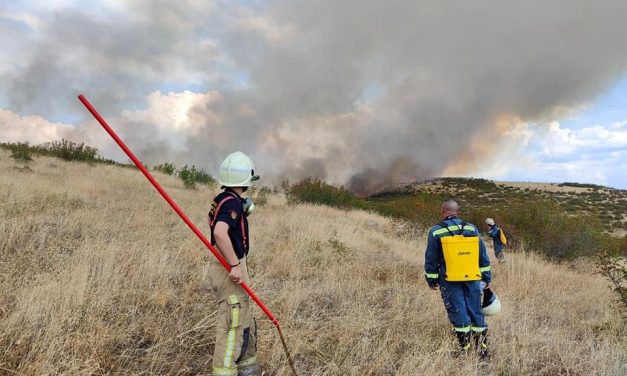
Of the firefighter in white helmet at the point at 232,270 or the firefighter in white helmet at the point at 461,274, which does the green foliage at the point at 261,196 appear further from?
the firefighter in white helmet at the point at 232,270

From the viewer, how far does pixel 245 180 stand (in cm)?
337

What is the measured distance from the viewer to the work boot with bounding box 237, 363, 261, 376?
136 inches

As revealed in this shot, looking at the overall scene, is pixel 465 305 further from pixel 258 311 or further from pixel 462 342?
pixel 258 311

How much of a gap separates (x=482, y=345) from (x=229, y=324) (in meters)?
3.01

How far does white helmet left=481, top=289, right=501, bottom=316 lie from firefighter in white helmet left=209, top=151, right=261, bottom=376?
298 centimetres

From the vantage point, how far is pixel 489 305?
471 centimetres

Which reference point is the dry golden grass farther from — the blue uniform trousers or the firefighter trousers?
the firefighter trousers

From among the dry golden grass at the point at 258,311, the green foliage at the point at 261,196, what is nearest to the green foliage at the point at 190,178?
the green foliage at the point at 261,196

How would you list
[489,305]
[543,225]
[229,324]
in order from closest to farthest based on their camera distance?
[229,324]
[489,305]
[543,225]

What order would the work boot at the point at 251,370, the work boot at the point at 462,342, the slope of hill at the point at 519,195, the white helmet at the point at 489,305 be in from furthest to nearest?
the slope of hill at the point at 519,195
the white helmet at the point at 489,305
the work boot at the point at 462,342
the work boot at the point at 251,370

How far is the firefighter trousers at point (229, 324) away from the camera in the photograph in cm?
318

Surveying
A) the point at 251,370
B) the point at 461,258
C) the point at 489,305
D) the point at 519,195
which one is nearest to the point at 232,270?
the point at 251,370

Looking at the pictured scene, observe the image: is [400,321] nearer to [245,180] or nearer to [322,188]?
[245,180]

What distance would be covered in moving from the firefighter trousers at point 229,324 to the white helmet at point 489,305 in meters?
3.03
